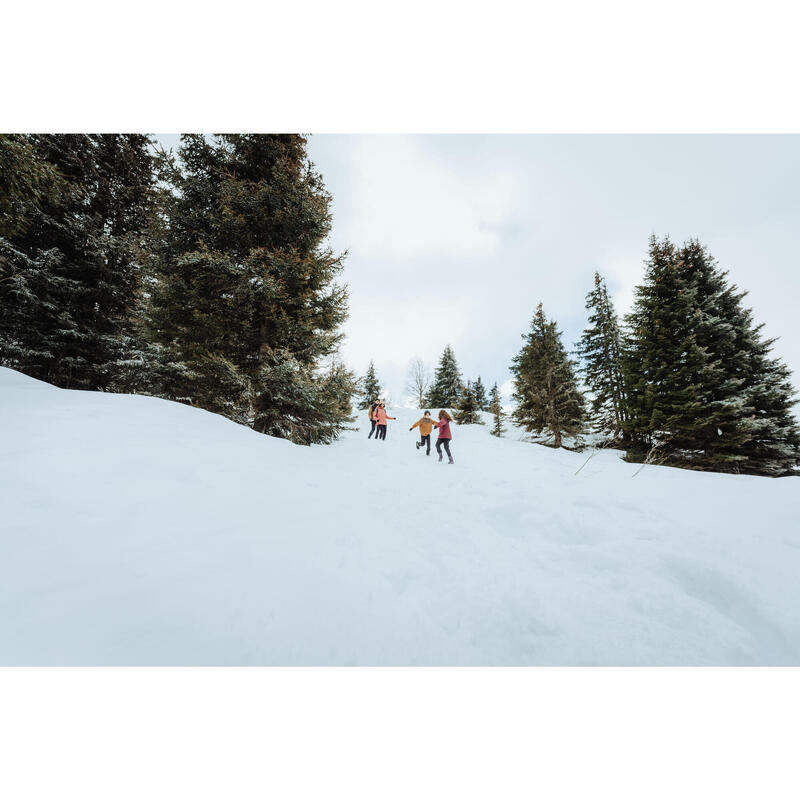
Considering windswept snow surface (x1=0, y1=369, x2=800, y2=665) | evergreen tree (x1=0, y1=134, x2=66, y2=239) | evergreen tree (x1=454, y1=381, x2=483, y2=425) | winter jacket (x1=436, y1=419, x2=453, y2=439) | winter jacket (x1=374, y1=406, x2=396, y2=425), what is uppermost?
evergreen tree (x1=0, y1=134, x2=66, y2=239)

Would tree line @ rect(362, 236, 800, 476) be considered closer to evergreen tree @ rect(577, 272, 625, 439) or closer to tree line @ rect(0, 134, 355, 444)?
evergreen tree @ rect(577, 272, 625, 439)

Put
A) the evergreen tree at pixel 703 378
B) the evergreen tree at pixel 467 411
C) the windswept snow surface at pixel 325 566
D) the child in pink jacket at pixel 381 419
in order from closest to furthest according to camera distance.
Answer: the windswept snow surface at pixel 325 566 < the evergreen tree at pixel 703 378 < the child in pink jacket at pixel 381 419 < the evergreen tree at pixel 467 411

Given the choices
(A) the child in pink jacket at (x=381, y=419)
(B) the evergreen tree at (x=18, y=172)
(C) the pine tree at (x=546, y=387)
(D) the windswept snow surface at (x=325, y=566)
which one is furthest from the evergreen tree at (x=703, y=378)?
(B) the evergreen tree at (x=18, y=172)

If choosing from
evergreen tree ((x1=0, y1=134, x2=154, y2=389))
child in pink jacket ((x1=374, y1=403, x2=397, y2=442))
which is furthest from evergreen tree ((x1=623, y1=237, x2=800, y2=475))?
evergreen tree ((x1=0, y1=134, x2=154, y2=389))

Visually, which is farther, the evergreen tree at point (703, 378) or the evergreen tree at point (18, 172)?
the evergreen tree at point (703, 378)

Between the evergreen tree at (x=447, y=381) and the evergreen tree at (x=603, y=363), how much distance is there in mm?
12335

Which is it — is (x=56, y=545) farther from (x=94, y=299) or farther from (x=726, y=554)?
(x=94, y=299)

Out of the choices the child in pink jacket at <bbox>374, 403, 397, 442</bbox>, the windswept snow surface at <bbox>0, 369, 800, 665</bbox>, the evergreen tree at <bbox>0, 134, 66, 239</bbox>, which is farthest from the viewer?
the child in pink jacket at <bbox>374, 403, 397, 442</bbox>

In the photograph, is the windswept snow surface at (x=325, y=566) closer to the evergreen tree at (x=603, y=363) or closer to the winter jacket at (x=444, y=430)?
the winter jacket at (x=444, y=430)

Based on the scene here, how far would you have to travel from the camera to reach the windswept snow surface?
181 cm

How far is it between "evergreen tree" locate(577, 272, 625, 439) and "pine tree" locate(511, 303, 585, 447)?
1.36 metres

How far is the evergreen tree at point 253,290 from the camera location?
6.46 m

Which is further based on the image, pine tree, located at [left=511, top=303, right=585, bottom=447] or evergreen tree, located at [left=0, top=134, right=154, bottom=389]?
pine tree, located at [left=511, top=303, right=585, bottom=447]

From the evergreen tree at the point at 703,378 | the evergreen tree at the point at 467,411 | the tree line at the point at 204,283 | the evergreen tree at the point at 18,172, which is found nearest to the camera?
the evergreen tree at the point at 18,172
